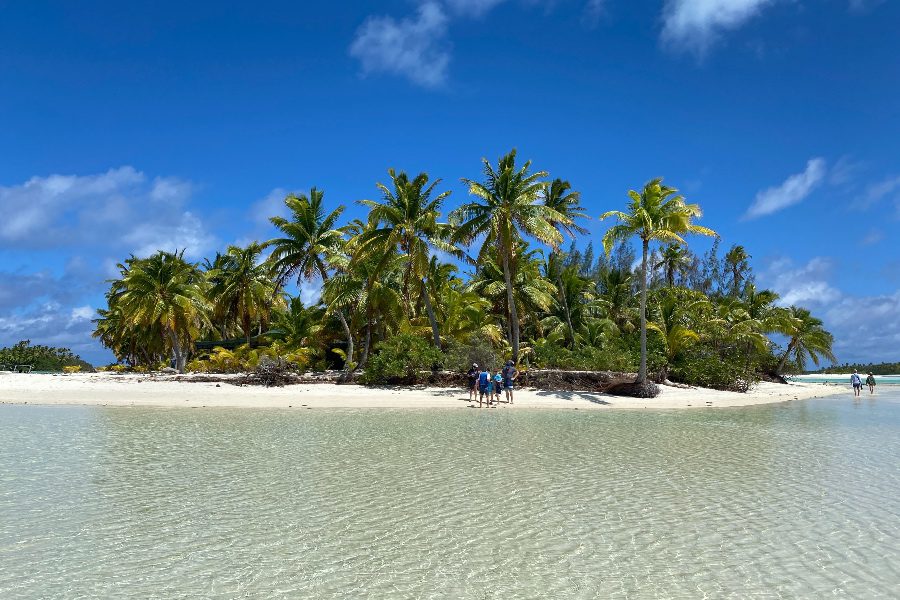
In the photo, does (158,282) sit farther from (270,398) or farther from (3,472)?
(3,472)

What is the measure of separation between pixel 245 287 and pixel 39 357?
44.9 metres

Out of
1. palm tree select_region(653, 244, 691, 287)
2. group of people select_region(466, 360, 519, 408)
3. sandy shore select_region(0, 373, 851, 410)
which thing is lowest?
sandy shore select_region(0, 373, 851, 410)

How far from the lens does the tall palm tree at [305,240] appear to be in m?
34.8

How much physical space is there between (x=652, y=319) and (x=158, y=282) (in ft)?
97.7

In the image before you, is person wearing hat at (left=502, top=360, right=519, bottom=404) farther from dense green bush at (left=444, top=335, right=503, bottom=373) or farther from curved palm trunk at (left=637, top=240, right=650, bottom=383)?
curved palm trunk at (left=637, top=240, right=650, bottom=383)

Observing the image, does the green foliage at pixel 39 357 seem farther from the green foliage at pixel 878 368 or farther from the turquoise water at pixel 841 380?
the green foliage at pixel 878 368

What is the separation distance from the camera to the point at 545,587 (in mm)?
5133

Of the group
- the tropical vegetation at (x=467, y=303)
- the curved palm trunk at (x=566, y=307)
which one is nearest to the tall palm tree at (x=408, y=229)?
the tropical vegetation at (x=467, y=303)

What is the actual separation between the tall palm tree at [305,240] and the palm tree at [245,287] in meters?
4.82

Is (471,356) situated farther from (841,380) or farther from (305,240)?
(841,380)

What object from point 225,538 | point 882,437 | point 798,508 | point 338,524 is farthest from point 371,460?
point 882,437

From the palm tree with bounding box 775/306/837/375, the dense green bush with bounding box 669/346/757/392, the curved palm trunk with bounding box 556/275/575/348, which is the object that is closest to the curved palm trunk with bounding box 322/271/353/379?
the curved palm trunk with bounding box 556/275/575/348

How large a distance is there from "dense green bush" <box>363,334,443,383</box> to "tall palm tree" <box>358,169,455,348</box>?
5.82 ft

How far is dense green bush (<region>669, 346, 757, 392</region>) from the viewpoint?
31047 mm
